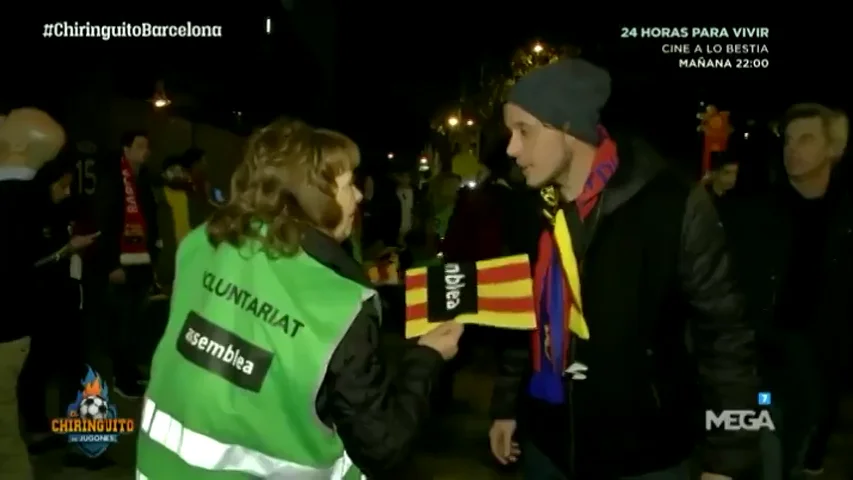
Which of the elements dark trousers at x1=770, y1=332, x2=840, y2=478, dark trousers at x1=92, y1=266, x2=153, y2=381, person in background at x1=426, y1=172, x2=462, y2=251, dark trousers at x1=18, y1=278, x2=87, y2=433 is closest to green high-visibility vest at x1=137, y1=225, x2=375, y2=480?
dark trousers at x1=770, y1=332, x2=840, y2=478

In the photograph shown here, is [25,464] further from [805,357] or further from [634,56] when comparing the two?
[634,56]

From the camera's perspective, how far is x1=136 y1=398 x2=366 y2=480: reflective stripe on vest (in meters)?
2.34

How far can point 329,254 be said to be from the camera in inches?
93.5

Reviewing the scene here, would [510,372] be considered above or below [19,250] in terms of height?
below

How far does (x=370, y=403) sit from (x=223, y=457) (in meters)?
0.32

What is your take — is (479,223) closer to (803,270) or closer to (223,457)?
Answer: (803,270)

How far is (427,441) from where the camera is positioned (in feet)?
22.9

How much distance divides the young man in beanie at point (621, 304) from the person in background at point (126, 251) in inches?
178

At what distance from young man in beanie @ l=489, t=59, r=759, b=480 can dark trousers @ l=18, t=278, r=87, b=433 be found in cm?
395

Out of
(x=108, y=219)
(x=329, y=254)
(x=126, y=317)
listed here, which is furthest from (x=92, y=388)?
(x=329, y=254)

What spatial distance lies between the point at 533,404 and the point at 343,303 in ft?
3.04

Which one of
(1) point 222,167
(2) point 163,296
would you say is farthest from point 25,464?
(1) point 222,167

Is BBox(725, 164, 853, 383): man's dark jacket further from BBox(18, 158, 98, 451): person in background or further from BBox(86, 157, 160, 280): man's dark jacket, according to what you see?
BBox(86, 157, 160, 280): man's dark jacket

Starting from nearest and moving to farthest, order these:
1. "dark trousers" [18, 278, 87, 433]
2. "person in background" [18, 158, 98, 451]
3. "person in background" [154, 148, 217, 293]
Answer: "person in background" [18, 158, 98, 451], "dark trousers" [18, 278, 87, 433], "person in background" [154, 148, 217, 293]
